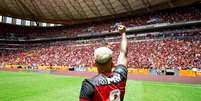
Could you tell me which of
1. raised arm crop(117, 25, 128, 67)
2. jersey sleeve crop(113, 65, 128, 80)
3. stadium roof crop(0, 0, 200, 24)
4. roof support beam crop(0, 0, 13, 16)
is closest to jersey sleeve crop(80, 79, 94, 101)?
jersey sleeve crop(113, 65, 128, 80)

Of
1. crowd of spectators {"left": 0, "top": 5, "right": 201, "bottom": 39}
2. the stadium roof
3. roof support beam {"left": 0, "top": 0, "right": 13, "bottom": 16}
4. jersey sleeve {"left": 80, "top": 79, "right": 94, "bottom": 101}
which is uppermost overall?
roof support beam {"left": 0, "top": 0, "right": 13, "bottom": 16}

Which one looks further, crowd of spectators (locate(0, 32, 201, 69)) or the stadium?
crowd of spectators (locate(0, 32, 201, 69))

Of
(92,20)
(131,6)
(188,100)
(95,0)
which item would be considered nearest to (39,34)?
(92,20)

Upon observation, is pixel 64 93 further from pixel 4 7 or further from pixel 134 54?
pixel 4 7

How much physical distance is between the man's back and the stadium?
80.0 ft

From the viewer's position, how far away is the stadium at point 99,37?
37250 millimetres

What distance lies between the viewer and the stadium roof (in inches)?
2219

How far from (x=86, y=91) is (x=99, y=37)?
190 feet

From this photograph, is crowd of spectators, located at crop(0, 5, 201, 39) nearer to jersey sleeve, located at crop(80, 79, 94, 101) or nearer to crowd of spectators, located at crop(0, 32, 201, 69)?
crowd of spectators, located at crop(0, 32, 201, 69)

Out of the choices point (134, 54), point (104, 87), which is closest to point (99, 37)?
point (134, 54)

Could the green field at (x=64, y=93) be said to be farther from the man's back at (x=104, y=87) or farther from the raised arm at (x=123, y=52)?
the man's back at (x=104, y=87)

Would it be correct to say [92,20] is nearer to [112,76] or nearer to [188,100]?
[188,100]

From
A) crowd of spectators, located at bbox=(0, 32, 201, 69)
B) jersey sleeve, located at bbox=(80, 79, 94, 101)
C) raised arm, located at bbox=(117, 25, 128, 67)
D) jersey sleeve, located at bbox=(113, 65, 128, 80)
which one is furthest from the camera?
crowd of spectators, located at bbox=(0, 32, 201, 69)

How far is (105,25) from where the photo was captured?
63094 millimetres
